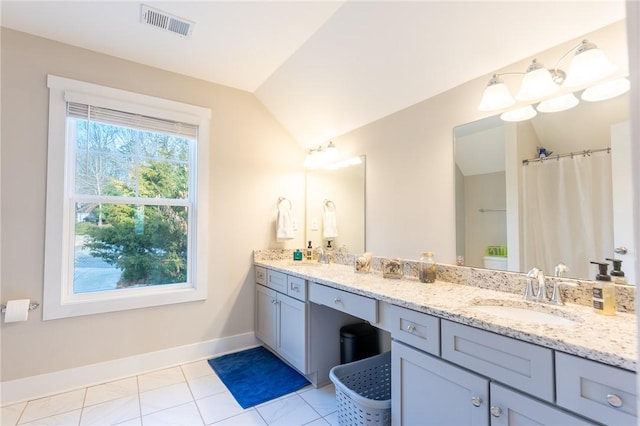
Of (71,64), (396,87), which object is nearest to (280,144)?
(396,87)

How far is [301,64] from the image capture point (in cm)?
243

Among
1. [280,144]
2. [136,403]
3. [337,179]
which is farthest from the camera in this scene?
[280,144]

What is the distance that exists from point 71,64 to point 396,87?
2.41 meters

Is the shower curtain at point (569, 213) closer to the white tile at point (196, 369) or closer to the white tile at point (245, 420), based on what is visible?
the white tile at point (245, 420)

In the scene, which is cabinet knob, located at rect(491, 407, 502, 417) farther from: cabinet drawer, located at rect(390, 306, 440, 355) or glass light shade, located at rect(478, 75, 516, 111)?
glass light shade, located at rect(478, 75, 516, 111)

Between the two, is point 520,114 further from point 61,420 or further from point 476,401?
point 61,420

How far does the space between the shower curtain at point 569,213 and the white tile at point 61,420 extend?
2794 millimetres

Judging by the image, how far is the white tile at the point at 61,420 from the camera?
1.81m

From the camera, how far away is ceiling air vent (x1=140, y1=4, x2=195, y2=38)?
1.94 m

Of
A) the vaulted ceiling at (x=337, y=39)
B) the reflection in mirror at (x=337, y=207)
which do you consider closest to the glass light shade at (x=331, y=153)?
the reflection in mirror at (x=337, y=207)

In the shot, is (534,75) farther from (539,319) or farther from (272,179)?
(272,179)

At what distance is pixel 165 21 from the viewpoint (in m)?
2.03

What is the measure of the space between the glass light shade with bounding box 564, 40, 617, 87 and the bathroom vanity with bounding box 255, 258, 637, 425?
1.01 metres

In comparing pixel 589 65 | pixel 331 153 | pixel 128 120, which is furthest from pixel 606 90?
pixel 128 120
